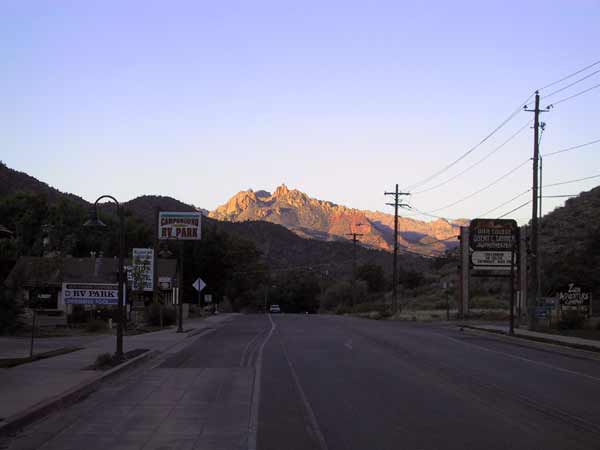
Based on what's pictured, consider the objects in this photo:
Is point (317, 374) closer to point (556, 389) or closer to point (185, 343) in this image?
point (556, 389)

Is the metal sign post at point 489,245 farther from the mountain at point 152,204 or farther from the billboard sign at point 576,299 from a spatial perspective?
the mountain at point 152,204

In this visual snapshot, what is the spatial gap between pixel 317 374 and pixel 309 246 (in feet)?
486

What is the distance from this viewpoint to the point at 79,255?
79.8 metres

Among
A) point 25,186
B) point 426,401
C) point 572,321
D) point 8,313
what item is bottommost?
point 426,401

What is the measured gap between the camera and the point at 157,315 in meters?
46.7

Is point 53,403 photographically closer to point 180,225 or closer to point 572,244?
point 180,225

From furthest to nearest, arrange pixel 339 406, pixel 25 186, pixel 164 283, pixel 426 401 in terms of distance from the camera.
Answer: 1. pixel 25 186
2. pixel 164 283
3. pixel 426 401
4. pixel 339 406

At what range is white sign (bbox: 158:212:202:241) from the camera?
56.8 meters

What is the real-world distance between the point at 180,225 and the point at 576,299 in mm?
29261

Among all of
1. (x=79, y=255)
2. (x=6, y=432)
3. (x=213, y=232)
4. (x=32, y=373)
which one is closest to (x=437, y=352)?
(x=32, y=373)

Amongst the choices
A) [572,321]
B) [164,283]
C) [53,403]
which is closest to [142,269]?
[164,283]

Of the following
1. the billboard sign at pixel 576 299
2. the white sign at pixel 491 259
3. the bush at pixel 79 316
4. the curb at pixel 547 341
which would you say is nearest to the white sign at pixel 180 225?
the bush at pixel 79 316

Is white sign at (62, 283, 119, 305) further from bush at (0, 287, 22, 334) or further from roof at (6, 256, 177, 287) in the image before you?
bush at (0, 287, 22, 334)

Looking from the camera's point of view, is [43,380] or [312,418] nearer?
[312,418]
